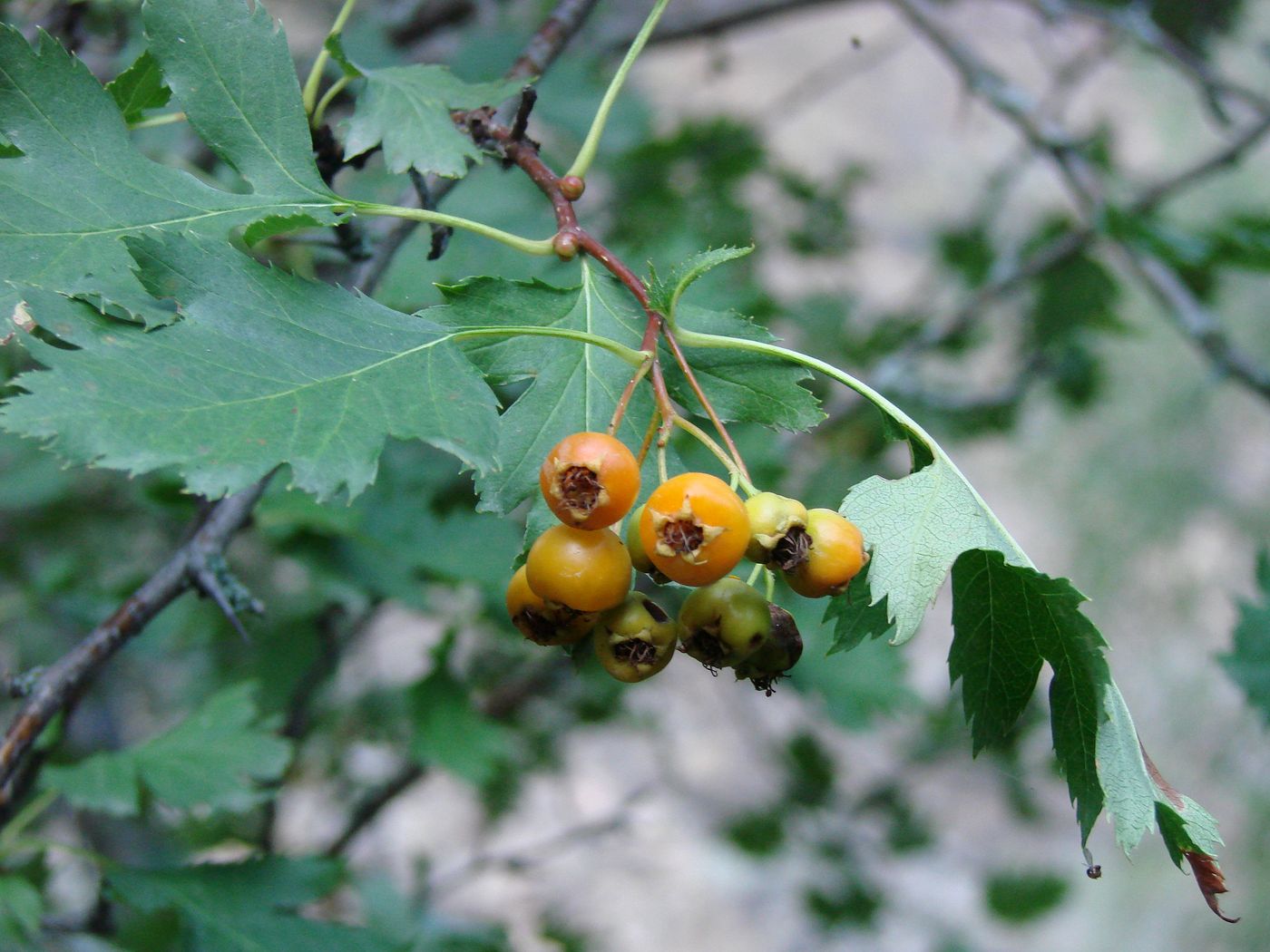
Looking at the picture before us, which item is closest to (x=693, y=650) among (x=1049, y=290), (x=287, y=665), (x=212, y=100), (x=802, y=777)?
(x=212, y=100)

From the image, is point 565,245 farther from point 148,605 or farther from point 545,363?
point 148,605

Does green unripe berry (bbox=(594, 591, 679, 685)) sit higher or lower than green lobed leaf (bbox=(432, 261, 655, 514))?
lower

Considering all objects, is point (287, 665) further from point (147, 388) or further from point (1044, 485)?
point (1044, 485)

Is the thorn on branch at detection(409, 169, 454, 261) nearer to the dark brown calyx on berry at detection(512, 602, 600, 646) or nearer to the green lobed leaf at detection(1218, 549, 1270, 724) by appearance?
the dark brown calyx on berry at detection(512, 602, 600, 646)

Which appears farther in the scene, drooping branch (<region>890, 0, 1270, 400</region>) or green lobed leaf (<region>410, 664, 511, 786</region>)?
drooping branch (<region>890, 0, 1270, 400</region>)

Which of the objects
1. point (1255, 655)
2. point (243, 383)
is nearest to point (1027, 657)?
point (243, 383)

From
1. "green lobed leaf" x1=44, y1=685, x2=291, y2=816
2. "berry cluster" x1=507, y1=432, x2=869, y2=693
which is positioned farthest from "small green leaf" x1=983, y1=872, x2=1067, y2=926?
"berry cluster" x1=507, y1=432, x2=869, y2=693

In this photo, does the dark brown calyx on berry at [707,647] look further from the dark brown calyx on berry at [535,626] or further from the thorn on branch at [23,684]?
the thorn on branch at [23,684]
